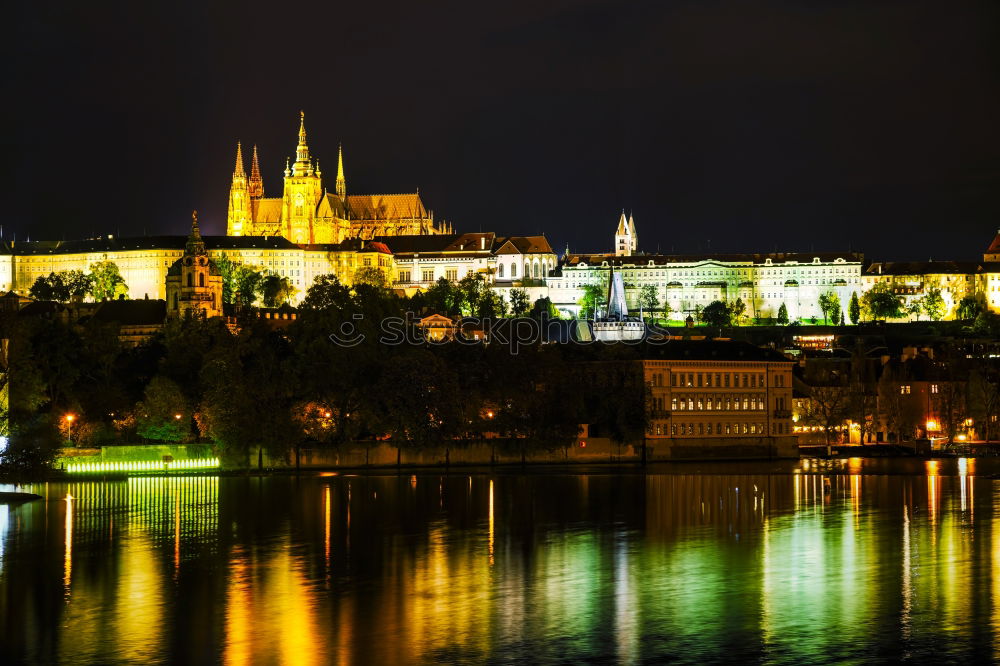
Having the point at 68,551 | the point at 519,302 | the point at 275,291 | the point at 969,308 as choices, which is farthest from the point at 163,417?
the point at 969,308

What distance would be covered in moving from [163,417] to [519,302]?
12029cm

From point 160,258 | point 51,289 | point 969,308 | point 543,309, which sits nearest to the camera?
point 51,289

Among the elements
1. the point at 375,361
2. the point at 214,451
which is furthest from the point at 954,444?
the point at 214,451

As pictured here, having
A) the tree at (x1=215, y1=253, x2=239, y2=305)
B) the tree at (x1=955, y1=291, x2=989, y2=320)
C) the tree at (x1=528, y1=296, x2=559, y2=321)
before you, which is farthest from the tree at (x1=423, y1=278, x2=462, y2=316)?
the tree at (x1=955, y1=291, x2=989, y2=320)

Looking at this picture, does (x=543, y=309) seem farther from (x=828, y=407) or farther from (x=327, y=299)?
(x=828, y=407)

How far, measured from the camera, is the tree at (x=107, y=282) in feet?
582

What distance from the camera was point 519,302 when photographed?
628 feet

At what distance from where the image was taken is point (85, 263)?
636 feet

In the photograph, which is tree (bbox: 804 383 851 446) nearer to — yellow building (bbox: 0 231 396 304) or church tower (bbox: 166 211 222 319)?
church tower (bbox: 166 211 222 319)

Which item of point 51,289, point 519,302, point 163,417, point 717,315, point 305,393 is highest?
point 51,289

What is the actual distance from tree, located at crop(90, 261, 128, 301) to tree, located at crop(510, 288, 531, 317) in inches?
1727

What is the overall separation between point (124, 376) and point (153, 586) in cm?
4751

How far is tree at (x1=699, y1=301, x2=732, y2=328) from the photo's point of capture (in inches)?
7574

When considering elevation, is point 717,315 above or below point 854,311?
below
